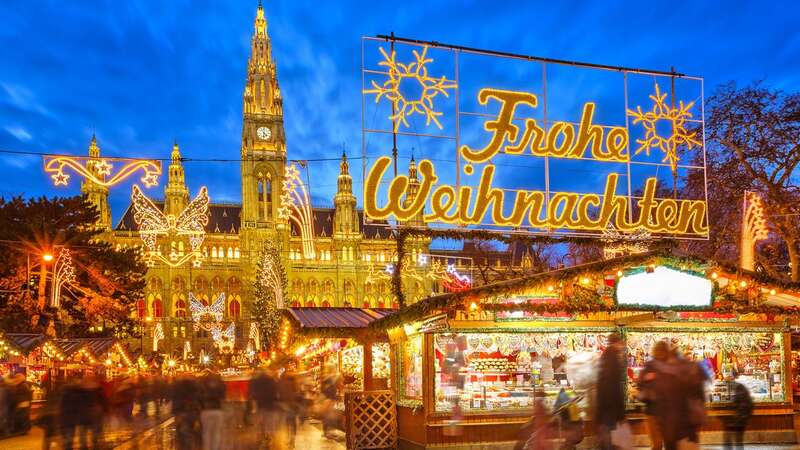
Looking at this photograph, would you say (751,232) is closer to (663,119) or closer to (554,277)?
(663,119)

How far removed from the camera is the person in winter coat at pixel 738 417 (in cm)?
1073

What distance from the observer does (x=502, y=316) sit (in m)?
14.9

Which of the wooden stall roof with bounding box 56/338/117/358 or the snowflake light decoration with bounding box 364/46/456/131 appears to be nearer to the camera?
the snowflake light decoration with bounding box 364/46/456/131

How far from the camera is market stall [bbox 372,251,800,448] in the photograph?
14359 mm

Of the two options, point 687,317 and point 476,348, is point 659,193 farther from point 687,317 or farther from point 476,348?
point 476,348

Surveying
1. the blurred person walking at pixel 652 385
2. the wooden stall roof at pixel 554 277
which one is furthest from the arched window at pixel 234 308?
the blurred person walking at pixel 652 385

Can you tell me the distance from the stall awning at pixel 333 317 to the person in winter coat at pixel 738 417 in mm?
8029

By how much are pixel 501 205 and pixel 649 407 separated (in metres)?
7.16

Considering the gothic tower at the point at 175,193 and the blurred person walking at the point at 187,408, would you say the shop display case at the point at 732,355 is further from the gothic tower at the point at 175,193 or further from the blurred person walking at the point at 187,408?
the gothic tower at the point at 175,193

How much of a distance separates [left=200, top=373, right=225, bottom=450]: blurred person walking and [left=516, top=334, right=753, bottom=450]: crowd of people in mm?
4996

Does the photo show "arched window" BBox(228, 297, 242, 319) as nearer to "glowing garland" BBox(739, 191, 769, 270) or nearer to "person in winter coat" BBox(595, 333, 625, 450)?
"glowing garland" BBox(739, 191, 769, 270)

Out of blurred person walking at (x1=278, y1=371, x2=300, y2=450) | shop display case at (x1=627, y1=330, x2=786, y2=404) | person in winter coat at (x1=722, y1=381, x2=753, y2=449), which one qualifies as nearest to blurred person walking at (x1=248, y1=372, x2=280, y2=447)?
blurred person walking at (x1=278, y1=371, x2=300, y2=450)

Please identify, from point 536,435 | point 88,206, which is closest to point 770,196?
point 536,435

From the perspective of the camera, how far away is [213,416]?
499 inches
